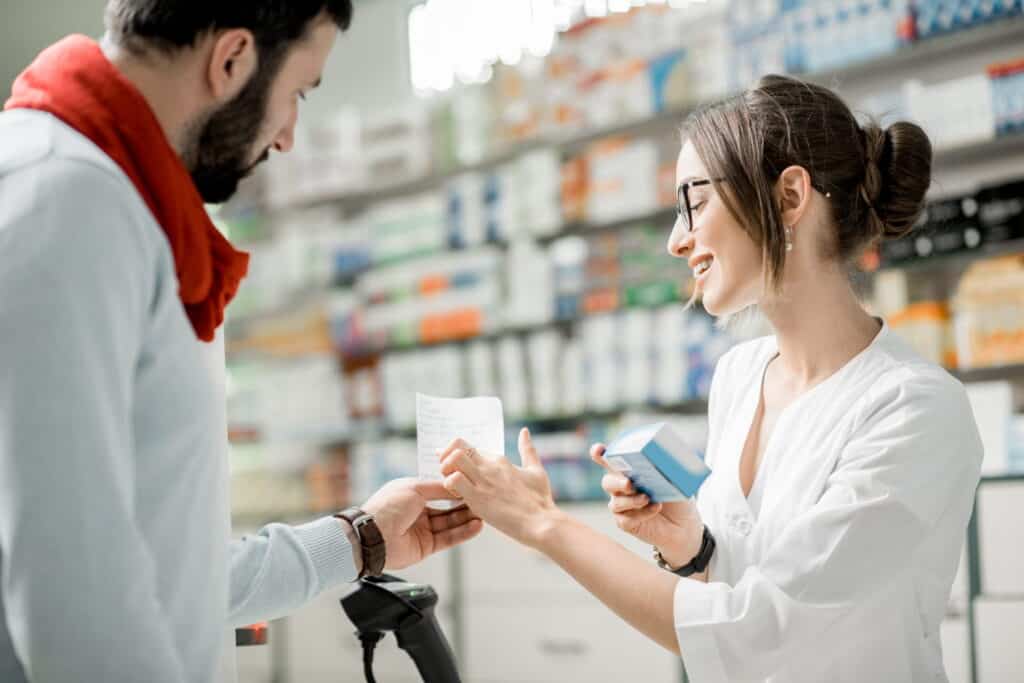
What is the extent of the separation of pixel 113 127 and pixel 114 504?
39 cm

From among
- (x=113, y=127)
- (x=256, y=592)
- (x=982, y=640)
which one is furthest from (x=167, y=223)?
(x=982, y=640)

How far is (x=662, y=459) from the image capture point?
5.07 feet

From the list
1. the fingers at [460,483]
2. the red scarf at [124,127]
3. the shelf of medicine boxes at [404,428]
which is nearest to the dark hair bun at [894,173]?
the fingers at [460,483]

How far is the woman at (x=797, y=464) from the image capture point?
1.53m

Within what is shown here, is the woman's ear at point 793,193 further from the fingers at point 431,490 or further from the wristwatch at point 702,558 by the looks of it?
the fingers at point 431,490

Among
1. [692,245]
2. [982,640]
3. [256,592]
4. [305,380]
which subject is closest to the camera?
[256,592]

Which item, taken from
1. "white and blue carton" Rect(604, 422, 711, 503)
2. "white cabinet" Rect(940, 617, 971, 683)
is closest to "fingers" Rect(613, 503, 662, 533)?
"white and blue carton" Rect(604, 422, 711, 503)

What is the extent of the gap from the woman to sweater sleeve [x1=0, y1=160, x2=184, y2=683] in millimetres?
797

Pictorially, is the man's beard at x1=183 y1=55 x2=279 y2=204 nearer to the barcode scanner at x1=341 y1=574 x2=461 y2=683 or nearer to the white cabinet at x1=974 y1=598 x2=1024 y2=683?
the barcode scanner at x1=341 y1=574 x2=461 y2=683

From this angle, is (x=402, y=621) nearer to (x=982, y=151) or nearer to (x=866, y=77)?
(x=982, y=151)

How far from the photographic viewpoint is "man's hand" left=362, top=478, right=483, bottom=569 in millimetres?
1781

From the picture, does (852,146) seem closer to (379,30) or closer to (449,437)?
(449,437)

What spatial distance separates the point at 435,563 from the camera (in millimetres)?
4785

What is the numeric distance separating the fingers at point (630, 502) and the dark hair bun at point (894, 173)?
0.63 m
